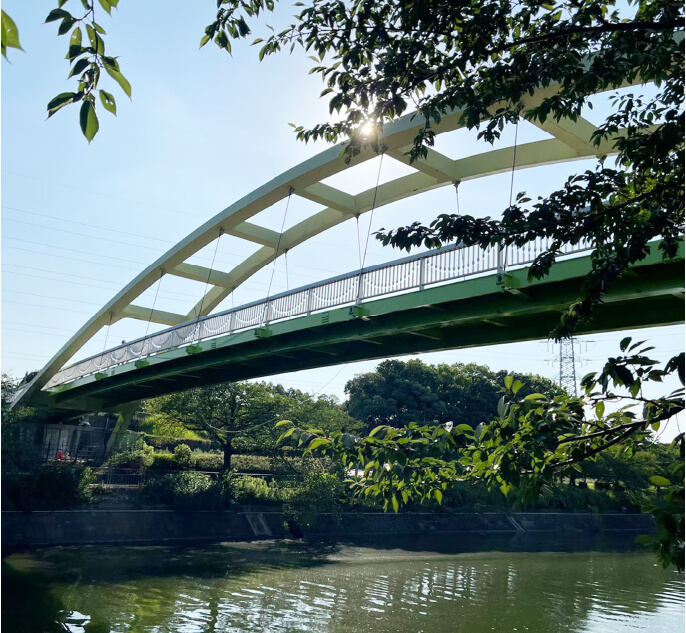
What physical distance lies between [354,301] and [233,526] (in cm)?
1246

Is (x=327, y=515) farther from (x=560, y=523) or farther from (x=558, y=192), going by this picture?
(x=558, y=192)

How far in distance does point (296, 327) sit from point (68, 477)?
37.0 feet

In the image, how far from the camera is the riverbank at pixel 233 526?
1822 cm

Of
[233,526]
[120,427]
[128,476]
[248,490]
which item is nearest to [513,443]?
[233,526]

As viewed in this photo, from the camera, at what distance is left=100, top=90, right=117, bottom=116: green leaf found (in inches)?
75.8

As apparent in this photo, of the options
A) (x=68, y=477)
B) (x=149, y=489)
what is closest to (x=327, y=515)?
(x=149, y=489)

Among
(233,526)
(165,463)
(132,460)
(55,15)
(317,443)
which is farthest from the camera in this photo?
(165,463)

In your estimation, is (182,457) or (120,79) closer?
(120,79)

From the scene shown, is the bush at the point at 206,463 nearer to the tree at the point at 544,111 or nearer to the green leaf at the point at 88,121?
the tree at the point at 544,111

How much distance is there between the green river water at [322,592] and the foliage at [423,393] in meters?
16.0

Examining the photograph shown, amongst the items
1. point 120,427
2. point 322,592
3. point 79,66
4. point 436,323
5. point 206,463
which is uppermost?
point 436,323

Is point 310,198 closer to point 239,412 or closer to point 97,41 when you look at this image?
point 239,412

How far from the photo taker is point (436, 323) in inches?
438

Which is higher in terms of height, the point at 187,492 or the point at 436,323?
the point at 436,323
